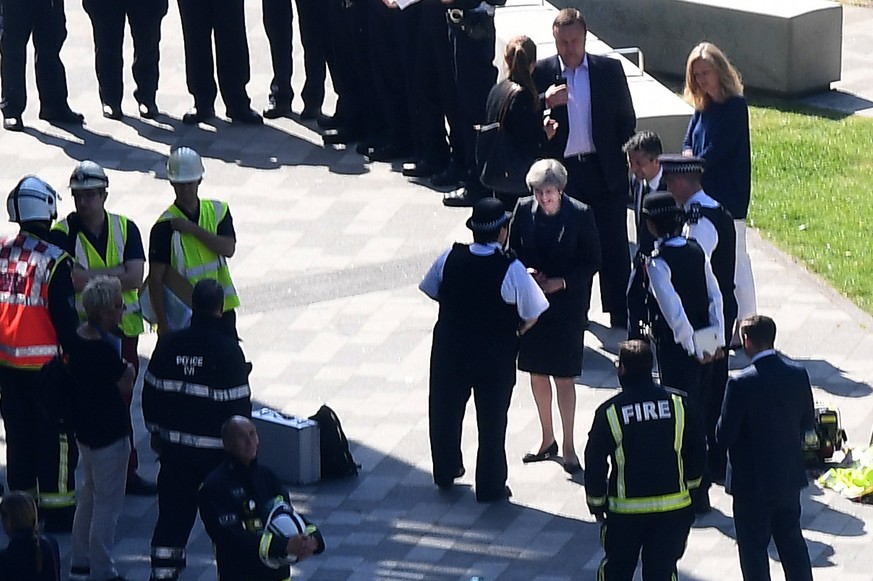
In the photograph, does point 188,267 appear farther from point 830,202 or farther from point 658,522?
point 830,202

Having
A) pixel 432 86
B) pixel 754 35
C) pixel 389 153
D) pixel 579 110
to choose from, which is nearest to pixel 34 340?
pixel 579 110

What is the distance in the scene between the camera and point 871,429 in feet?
35.2

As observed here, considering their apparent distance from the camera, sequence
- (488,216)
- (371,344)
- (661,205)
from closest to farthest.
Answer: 1. (661,205)
2. (488,216)
3. (371,344)

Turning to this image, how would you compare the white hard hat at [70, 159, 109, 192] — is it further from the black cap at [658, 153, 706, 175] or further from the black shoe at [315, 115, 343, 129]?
the black shoe at [315, 115, 343, 129]

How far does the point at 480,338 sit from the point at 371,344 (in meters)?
2.42

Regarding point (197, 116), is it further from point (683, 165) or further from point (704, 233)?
point (704, 233)

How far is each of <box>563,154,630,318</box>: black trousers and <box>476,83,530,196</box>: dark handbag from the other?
1.10 ft

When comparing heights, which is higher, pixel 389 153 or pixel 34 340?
pixel 34 340

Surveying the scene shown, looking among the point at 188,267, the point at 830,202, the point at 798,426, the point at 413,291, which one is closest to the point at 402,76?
the point at 413,291

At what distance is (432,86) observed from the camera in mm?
14492

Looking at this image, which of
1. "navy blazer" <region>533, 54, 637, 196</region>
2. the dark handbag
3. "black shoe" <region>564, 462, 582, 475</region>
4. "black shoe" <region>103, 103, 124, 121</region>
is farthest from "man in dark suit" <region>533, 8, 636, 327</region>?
"black shoe" <region>103, 103, 124, 121</region>

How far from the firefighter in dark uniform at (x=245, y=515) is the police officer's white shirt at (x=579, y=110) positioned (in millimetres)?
4411

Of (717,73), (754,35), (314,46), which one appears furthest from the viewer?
(754,35)

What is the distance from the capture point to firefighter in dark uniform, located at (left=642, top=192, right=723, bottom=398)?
9383mm
